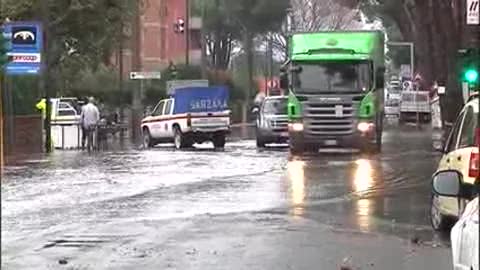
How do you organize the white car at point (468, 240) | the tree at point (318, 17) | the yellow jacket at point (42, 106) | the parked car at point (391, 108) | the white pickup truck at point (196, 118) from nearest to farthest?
the white car at point (468, 240), the yellow jacket at point (42, 106), the white pickup truck at point (196, 118), the parked car at point (391, 108), the tree at point (318, 17)

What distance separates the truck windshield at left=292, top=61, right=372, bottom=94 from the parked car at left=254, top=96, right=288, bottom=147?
660 cm

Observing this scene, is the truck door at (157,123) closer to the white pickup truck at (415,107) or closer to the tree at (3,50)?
the white pickup truck at (415,107)

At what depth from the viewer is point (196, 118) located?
39.0 m

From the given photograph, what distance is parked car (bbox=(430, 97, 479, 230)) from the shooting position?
12.8m

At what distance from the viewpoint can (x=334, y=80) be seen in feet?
102

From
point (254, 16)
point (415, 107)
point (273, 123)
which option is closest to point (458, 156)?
point (273, 123)

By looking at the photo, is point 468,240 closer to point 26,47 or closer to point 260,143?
point 26,47

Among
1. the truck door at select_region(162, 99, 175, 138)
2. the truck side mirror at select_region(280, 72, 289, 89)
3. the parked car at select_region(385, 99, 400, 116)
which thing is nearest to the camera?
the truck side mirror at select_region(280, 72, 289, 89)

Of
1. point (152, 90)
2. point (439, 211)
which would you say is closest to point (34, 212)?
point (439, 211)

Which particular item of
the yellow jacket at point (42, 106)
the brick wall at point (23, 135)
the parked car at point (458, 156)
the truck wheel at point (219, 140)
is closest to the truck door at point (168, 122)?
the truck wheel at point (219, 140)

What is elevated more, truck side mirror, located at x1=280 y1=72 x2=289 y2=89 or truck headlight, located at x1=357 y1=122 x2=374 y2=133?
truck side mirror, located at x1=280 y1=72 x2=289 y2=89

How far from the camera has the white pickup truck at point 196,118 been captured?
39.1 meters

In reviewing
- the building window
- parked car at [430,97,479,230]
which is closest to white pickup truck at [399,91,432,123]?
the building window

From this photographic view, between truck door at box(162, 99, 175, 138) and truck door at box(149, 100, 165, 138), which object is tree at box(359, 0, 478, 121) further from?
truck door at box(149, 100, 165, 138)
